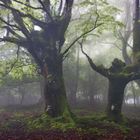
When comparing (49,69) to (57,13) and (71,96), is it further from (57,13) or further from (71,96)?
(71,96)

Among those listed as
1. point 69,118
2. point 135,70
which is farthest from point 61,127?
point 135,70

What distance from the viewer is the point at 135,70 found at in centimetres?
2153

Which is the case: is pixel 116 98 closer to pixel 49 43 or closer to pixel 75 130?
pixel 75 130

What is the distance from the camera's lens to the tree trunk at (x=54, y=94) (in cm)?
2081

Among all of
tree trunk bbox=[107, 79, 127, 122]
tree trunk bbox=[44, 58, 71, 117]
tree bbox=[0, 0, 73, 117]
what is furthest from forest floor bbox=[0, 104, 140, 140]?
tree bbox=[0, 0, 73, 117]

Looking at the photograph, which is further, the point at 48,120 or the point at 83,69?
the point at 83,69

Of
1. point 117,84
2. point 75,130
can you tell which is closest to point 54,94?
point 117,84

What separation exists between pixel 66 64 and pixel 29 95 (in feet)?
70.3

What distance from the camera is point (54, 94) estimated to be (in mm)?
20953

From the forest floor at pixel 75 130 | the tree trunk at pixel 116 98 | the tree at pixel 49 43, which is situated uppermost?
the tree at pixel 49 43

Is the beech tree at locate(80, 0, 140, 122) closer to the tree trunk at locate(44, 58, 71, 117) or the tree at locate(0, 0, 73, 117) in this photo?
the tree at locate(0, 0, 73, 117)

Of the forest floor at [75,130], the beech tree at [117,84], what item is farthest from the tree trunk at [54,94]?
the beech tree at [117,84]

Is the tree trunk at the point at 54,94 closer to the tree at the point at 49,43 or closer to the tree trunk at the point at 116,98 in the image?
the tree at the point at 49,43

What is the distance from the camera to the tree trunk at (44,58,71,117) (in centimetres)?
2081
